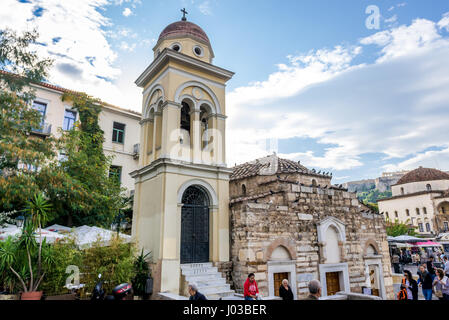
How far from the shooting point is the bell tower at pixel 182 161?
8.45m

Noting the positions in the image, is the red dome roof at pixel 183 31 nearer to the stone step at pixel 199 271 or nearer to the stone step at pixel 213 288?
the stone step at pixel 199 271

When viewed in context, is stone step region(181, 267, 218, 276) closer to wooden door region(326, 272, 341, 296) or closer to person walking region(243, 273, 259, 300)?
person walking region(243, 273, 259, 300)

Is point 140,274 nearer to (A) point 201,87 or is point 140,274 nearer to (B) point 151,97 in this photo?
(B) point 151,97

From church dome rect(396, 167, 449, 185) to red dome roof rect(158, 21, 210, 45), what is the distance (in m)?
45.3

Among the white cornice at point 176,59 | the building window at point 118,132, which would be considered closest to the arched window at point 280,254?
the white cornice at point 176,59

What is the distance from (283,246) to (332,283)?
2886 millimetres

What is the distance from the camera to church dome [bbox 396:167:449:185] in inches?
1651

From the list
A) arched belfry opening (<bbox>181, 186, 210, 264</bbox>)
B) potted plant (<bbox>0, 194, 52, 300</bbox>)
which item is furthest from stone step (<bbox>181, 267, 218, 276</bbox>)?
potted plant (<bbox>0, 194, 52, 300</bbox>)

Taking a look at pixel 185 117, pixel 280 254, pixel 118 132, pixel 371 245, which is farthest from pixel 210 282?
pixel 118 132

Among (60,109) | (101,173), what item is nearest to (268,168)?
(101,173)

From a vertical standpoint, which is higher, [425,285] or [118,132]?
[118,132]

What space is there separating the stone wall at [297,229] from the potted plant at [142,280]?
2.67 metres

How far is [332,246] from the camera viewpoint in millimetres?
10836

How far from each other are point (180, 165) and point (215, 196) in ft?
5.42
